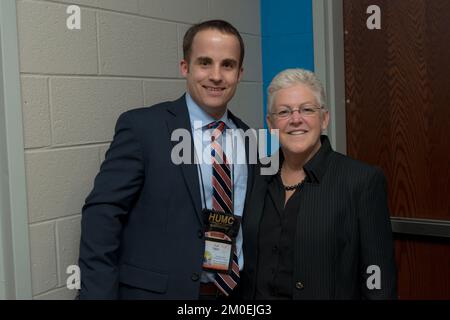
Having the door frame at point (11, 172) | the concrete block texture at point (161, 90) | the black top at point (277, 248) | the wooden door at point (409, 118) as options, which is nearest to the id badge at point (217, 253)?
the black top at point (277, 248)

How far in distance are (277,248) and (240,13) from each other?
1.39m

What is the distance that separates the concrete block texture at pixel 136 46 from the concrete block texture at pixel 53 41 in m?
0.06

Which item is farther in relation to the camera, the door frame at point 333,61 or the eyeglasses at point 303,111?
the door frame at point 333,61

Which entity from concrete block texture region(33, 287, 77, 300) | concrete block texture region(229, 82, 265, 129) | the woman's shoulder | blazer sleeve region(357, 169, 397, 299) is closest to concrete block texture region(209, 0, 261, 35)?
concrete block texture region(229, 82, 265, 129)

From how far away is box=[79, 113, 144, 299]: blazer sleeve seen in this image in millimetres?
1586

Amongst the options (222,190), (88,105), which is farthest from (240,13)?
(222,190)

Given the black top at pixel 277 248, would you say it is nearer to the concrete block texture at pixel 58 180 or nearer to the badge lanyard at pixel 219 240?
the badge lanyard at pixel 219 240

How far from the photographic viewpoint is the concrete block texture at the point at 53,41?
1643mm

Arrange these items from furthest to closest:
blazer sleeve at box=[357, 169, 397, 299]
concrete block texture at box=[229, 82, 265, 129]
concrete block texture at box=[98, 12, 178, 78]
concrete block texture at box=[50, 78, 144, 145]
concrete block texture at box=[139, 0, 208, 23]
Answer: concrete block texture at box=[229, 82, 265, 129] < concrete block texture at box=[139, 0, 208, 23] < concrete block texture at box=[98, 12, 178, 78] < concrete block texture at box=[50, 78, 144, 145] < blazer sleeve at box=[357, 169, 397, 299]

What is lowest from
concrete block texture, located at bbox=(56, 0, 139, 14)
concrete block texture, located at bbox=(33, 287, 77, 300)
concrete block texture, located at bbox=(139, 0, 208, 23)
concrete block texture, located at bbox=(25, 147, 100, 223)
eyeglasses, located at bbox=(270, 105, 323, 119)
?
concrete block texture, located at bbox=(33, 287, 77, 300)

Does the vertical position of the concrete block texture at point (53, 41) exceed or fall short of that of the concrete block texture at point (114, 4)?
it falls short

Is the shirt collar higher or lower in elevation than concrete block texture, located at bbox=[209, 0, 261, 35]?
lower

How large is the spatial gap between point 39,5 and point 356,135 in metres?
1.55

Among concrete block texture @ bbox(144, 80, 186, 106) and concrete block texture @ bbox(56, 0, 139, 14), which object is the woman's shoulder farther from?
concrete block texture @ bbox(56, 0, 139, 14)
